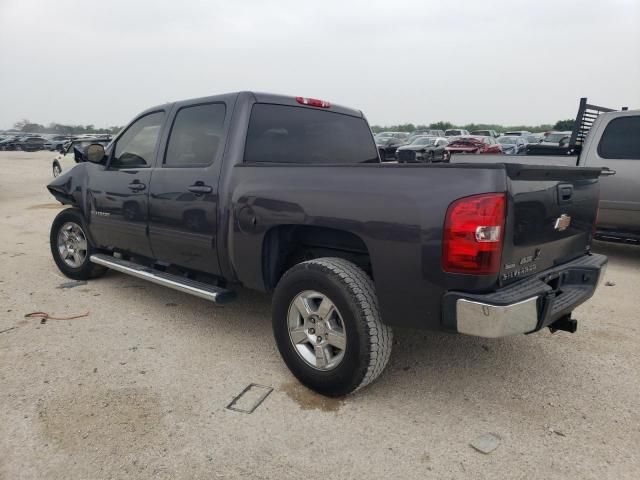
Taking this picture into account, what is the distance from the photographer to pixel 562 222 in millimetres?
2836

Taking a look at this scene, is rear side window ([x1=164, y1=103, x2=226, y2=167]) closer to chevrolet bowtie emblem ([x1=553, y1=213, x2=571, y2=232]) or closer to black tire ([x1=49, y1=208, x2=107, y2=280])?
black tire ([x1=49, y1=208, x2=107, y2=280])

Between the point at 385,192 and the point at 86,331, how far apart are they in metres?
2.77

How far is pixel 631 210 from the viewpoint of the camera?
5855 millimetres

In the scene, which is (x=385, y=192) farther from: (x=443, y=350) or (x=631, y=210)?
(x=631, y=210)

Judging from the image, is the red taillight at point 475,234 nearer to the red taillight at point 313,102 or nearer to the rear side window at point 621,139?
the red taillight at point 313,102

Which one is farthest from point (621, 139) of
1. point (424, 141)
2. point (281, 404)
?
point (424, 141)

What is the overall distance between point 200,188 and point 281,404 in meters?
1.63

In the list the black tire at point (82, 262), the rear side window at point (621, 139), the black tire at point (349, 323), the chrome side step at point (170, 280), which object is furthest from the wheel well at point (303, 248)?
the rear side window at point (621, 139)

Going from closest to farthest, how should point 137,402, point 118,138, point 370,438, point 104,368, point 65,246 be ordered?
point 370,438 < point 137,402 < point 104,368 < point 118,138 < point 65,246

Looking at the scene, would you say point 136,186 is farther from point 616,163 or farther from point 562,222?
point 616,163

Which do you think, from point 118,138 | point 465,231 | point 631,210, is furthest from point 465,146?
point 465,231

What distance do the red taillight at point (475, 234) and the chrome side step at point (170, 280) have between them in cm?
172

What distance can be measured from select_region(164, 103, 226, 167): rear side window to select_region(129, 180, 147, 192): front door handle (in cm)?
30

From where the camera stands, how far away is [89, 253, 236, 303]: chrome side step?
3426mm
